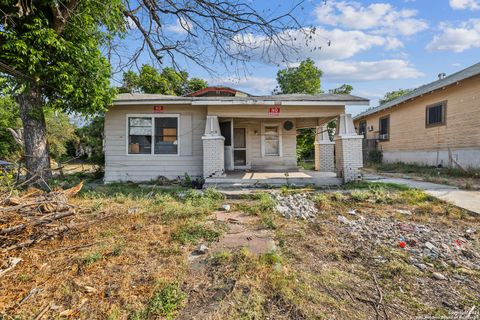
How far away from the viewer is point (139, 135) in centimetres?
883

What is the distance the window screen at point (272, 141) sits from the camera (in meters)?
11.3

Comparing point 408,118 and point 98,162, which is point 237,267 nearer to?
point 98,162

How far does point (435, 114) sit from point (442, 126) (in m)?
0.84

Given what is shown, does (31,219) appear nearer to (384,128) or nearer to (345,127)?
(345,127)

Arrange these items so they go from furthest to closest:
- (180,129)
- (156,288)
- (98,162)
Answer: (98,162) → (180,129) → (156,288)

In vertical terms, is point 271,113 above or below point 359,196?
above

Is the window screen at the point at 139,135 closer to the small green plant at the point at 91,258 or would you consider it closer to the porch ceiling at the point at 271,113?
the porch ceiling at the point at 271,113

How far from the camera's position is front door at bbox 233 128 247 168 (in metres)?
11.2


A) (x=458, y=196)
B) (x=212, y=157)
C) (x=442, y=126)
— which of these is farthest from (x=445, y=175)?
(x=212, y=157)

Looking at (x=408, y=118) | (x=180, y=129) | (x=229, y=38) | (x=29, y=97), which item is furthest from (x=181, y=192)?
(x=408, y=118)

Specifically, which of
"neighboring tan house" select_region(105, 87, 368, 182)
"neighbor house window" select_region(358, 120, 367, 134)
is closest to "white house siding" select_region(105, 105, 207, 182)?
"neighboring tan house" select_region(105, 87, 368, 182)

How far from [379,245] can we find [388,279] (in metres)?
0.97

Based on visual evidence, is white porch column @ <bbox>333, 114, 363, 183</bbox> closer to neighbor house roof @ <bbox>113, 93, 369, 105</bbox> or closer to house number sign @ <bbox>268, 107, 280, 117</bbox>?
neighbor house roof @ <bbox>113, 93, 369, 105</bbox>

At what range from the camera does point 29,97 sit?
6539 millimetres
